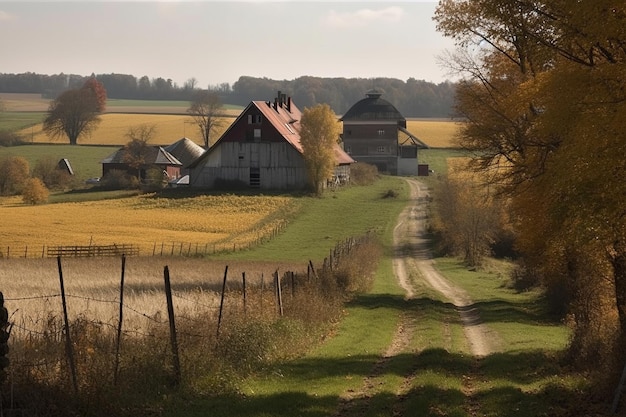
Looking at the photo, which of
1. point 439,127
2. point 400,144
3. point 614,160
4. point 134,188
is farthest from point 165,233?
point 439,127

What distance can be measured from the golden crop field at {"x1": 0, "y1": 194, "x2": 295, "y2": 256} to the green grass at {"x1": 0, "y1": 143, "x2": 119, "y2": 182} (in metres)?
26.0

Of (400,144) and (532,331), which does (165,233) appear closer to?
(532,331)

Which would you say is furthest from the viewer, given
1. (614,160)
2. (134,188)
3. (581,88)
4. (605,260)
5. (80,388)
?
(134,188)

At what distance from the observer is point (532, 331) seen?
2544cm

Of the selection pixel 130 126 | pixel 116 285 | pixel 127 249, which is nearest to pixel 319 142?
pixel 127 249

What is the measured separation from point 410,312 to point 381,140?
91.4 meters

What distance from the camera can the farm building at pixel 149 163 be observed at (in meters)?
97.9

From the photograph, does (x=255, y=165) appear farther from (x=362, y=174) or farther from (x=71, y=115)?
(x=71, y=115)

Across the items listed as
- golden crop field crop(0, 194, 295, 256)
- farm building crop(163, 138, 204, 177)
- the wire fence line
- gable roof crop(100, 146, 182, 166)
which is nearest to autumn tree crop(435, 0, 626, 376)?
the wire fence line

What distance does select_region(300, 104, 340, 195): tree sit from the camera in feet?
267

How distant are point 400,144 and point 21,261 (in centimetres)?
7989

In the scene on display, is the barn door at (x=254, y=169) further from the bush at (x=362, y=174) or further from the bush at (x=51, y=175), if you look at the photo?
the bush at (x=51, y=175)

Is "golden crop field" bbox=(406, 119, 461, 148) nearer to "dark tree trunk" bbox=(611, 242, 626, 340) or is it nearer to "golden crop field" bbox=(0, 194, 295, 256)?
"golden crop field" bbox=(0, 194, 295, 256)

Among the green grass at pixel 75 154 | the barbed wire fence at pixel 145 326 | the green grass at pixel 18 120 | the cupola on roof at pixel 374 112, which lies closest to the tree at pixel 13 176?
the green grass at pixel 75 154
